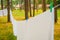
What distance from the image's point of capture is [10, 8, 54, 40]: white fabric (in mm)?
4039

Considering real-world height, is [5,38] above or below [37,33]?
below

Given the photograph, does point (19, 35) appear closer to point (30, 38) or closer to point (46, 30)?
point (30, 38)

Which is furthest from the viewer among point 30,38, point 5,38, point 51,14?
point 5,38

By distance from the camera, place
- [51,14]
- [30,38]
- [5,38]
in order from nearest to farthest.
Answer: [51,14]
[30,38]
[5,38]

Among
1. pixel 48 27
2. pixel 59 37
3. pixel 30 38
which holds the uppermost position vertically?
pixel 48 27

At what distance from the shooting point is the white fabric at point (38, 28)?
13.3 ft

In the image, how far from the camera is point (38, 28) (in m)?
4.17

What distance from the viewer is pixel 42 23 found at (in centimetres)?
414

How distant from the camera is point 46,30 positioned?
4098 millimetres

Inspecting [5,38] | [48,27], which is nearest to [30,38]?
[48,27]

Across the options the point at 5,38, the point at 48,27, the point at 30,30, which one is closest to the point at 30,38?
the point at 30,30

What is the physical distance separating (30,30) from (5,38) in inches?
150

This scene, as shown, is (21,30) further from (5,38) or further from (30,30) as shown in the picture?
(5,38)

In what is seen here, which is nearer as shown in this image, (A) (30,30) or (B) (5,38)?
(A) (30,30)
